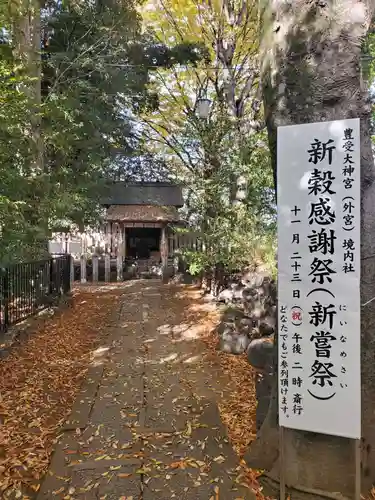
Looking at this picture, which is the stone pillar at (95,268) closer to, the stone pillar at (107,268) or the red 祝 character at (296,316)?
the stone pillar at (107,268)

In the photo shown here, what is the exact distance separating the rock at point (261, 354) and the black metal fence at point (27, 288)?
3718mm

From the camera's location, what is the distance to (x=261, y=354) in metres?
4.96

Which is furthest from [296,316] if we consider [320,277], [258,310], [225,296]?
[225,296]

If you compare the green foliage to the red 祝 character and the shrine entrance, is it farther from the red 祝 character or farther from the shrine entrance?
the shrine entrance

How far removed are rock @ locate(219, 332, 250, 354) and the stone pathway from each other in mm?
373

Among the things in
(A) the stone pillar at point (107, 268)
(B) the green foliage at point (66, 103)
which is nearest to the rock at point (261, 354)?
(B) the green foliage at point (66, 103)

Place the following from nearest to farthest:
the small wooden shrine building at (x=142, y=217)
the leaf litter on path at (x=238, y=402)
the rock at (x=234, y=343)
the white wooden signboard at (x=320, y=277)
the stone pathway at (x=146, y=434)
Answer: the white wooden signboard at (x=320, y=277) < the stone pathway at (x=146, y=434) < the leaf litter on path at (x=238, y=402) < the rock at (x=234, y=343) < the small wooden shrine building at (x=142, y=217)

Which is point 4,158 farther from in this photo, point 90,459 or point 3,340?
point 90,459

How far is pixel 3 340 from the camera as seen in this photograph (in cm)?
528

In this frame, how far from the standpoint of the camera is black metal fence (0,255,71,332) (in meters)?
5.55

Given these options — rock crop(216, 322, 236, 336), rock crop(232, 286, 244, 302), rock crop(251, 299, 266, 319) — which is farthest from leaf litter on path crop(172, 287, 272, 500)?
rock crop(232, 286, 244, 302)

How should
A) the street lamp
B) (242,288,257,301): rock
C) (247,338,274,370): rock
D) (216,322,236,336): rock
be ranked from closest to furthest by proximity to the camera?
1. (247,338,274,370): rock
2. (216,322,236,336): rock
3. (242,288,257,301): rock
4. the street lamp

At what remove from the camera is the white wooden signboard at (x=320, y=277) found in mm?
2293

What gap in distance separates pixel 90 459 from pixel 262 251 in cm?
527
